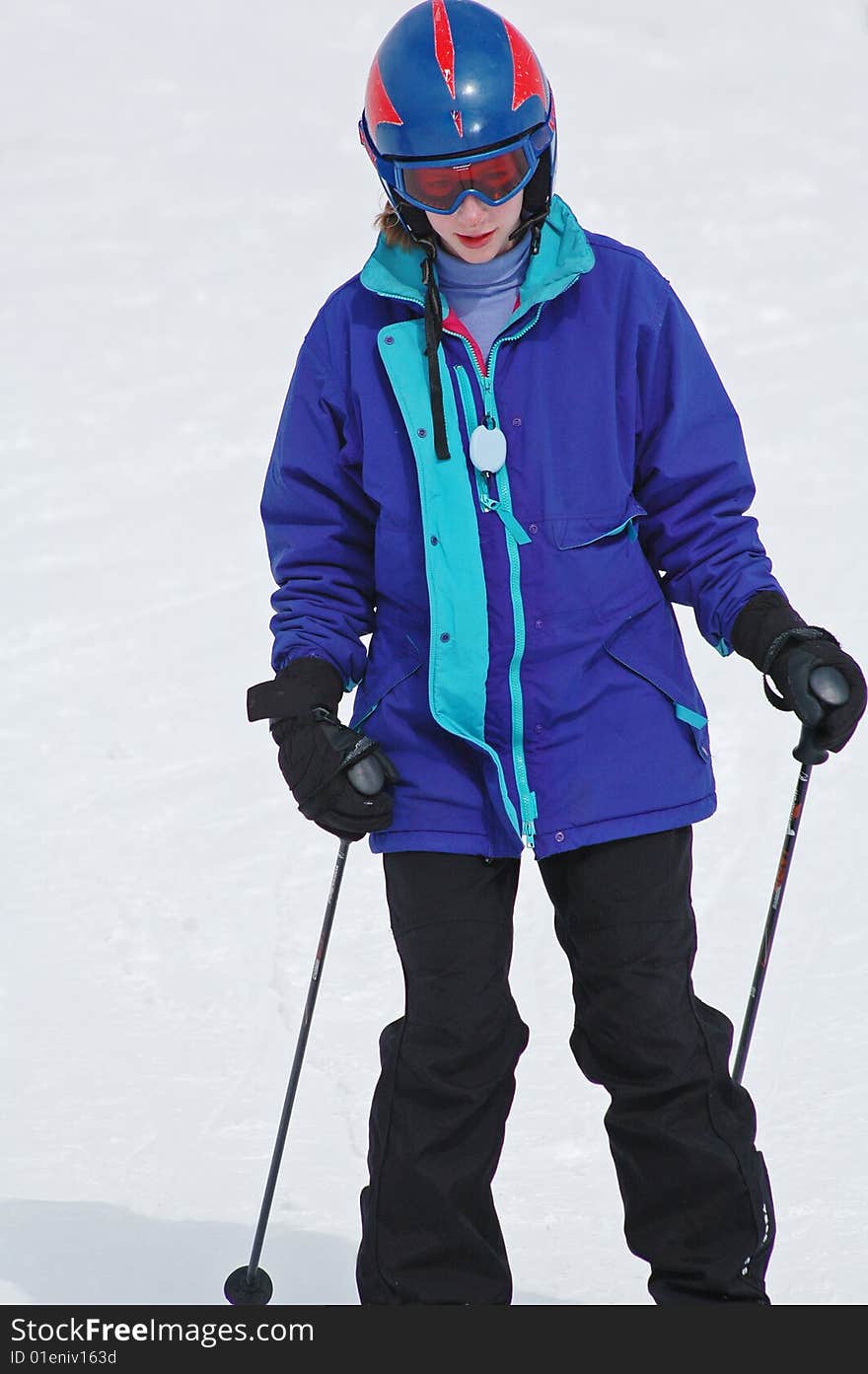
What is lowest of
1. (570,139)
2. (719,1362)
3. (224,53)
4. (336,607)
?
(719,1362)

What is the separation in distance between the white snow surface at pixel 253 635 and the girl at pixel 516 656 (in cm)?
60

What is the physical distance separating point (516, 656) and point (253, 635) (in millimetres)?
2647

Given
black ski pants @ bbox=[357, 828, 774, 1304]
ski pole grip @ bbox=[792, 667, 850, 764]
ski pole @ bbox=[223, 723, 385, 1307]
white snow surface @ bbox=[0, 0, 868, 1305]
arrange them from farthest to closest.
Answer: white snow surface @ bbox=[0, 0, 868, 1305] < ski pole @ bbox=[223, 723, 385, 1307] < black ski pants @ bbox=[357, 828, 774, 1304] < ski pole grip @ bbox=[792, 667, 850, 764]

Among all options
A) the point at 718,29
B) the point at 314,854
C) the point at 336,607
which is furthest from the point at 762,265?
the point at 336,607

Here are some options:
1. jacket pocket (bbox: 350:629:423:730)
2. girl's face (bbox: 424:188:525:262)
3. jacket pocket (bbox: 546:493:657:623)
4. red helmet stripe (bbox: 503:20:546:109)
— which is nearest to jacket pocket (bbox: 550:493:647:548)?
jacket pocket (bbox: 546:493:657:623)

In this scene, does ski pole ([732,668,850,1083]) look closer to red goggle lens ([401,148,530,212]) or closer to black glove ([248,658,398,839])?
black glove ([248,658,398,839])

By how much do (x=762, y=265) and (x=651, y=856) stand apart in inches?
167

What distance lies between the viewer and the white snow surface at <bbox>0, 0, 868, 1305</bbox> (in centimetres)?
311

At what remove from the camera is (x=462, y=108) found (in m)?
2.23

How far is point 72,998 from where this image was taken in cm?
360

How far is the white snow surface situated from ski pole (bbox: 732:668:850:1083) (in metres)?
0.57

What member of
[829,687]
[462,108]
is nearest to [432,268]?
[462,108]

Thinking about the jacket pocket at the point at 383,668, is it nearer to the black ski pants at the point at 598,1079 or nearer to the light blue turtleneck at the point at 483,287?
the black ski pants at the point at 598,1079

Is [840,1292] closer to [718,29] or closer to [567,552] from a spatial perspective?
[567,552]
